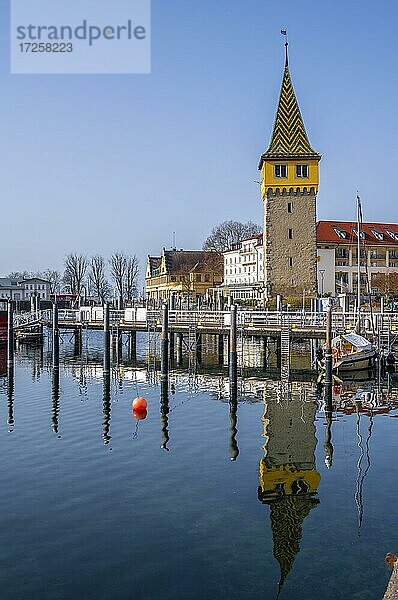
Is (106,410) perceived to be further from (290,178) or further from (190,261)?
(190,261)

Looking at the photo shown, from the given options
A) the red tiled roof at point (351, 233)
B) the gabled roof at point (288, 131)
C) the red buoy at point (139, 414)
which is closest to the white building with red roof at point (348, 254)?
the red tiled roof at point (351, 233)

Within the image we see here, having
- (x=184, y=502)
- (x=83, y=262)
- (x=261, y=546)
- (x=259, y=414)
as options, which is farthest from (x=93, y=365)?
(x=83, y=262)

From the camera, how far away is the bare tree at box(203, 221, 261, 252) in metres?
121

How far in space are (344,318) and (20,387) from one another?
63.6 ft

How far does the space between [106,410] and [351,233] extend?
66.2m

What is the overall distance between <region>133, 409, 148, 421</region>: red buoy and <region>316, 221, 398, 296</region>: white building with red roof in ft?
183

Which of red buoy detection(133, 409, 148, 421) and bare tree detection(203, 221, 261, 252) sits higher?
bare tree detection(203, 221, 261, 252)

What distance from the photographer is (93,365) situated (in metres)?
41.7

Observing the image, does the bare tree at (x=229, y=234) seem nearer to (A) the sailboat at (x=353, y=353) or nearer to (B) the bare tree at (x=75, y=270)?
(B) the bare tree at (x=75, y=270)

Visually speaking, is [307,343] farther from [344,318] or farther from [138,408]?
[138,408]

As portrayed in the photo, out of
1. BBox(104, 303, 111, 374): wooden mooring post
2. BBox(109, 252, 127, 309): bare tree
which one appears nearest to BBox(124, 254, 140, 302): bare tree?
BBox(109, 252, 127, 309): bare tree

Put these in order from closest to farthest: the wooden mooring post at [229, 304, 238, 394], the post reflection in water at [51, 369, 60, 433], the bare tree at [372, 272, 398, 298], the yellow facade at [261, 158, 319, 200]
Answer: the post reflection in water at [51, 369, 60, 433] < the wooden mooring post at [229, 304, 238, 394] < the yellow facade at [261, 158, 319, 200] < the bare tree at [372, 272, 398, 298]

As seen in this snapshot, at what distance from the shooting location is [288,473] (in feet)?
56.2

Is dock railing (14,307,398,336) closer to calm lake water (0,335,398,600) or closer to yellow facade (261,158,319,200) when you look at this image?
calm lake water (0,335,398,600)
